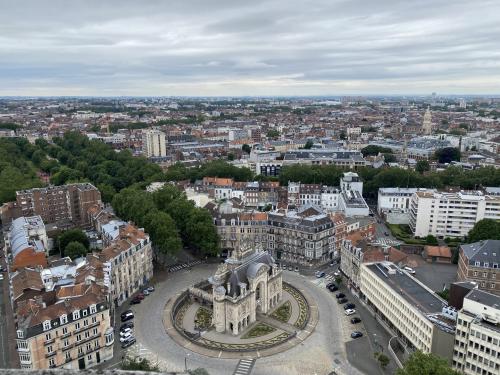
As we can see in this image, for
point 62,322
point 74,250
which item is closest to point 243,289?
point 62,322

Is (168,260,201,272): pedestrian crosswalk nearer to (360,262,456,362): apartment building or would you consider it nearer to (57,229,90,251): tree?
(57,229,90,251): tree

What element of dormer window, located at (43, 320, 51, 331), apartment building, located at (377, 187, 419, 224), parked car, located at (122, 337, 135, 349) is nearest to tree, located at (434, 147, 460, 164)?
apartment building, located at (377, 187, 419, 224)

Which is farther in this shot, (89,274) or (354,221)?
(354,221)

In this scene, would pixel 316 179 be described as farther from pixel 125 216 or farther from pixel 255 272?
pixel 255 272

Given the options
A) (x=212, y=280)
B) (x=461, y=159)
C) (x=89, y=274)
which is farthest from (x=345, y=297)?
(x=461, y=159)

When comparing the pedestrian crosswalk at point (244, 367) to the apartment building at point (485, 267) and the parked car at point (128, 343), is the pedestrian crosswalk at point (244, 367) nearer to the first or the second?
the parked car at point (128, 343)

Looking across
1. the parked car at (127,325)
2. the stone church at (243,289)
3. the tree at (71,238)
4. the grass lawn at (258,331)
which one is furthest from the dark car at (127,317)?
the tree at (71,238)

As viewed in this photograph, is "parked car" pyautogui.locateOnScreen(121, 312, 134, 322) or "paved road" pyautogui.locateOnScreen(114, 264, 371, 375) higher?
"parked car" pyautogui.locateOnScreen(121, 312, 134, 322)
